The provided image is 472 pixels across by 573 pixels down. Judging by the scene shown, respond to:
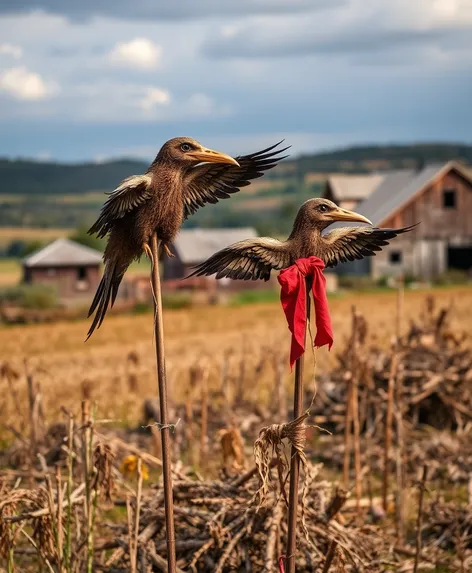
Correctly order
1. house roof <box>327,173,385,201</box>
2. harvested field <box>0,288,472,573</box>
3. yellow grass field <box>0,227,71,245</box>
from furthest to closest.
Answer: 1. yellow grass field <box>0,227,71,245</box>
2. house roof <box>327,173,385,201</box>
3. harvested field <box>0,288,472,573</box>

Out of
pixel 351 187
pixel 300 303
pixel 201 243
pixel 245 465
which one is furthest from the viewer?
pixel 201 243

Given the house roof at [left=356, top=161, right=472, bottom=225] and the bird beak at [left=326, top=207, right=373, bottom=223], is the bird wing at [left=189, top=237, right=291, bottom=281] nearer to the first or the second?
the bird beak at [left=326, top=207, right=373, bottom=223]

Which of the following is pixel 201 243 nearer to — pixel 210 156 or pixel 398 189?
pixel 398 189

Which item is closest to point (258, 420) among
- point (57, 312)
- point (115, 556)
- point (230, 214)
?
point (115, 556)

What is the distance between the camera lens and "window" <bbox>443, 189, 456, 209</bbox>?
4019 centimetres

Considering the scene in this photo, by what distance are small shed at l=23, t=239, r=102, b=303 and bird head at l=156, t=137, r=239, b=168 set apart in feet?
125

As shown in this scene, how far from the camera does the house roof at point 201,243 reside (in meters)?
42.5

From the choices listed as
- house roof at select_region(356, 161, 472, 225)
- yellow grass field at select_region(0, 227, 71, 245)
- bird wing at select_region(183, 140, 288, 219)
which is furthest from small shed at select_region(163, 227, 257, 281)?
yellow grass field at select_region(0, 227, 71, 245)

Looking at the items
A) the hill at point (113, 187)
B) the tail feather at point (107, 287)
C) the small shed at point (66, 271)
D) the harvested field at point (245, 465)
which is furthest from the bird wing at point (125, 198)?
the hill at point (113, 187)

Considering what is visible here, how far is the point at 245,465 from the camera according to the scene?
7.06 metres

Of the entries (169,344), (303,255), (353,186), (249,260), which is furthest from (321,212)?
(353,186)

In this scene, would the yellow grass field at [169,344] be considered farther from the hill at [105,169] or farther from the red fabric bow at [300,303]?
the hill at [105,169]

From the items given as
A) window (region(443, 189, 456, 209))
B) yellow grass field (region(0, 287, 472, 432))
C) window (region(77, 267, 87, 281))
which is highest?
window (region(443, 189, 456, 209))

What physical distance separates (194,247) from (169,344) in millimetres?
20851
